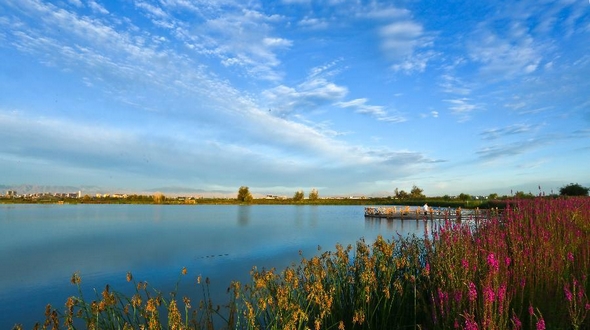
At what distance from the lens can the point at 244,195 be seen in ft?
364

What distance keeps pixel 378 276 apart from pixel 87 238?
20289 millimetres

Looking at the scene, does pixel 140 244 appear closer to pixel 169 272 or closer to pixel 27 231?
pixel 169 272

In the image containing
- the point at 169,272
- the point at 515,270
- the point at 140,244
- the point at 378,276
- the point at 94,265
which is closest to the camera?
the point at 515,270

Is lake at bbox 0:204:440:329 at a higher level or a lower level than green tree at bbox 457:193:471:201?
lower

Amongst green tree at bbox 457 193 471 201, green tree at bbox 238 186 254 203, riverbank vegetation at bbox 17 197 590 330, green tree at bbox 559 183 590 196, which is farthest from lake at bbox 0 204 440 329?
green tree at bbox 238 186 254 203

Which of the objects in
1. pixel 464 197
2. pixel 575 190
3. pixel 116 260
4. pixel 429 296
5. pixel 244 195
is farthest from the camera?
pixel 244 195

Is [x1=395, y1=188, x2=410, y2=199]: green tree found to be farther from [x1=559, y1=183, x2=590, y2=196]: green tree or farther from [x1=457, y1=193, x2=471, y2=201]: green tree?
[x1=559, y1=183, x2=590, y2=196]: green tree

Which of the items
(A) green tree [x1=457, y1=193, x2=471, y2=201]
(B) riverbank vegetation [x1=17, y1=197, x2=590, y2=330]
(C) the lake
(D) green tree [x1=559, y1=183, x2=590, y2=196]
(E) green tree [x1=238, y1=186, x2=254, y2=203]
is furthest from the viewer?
(E) green tree [x1=238, y1=186, x2=254, y2=203]

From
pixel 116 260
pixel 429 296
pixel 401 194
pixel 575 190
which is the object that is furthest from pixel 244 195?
pixel 429 296

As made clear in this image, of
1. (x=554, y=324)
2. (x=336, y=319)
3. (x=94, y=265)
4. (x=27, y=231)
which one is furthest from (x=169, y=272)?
(x=27, y=231)

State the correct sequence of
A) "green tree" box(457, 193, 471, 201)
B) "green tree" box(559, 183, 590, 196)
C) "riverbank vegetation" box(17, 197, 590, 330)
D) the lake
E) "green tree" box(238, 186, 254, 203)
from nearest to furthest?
"riverbank vegetation" box(17, 197, 590, 330), the lake, "green tree" box(559, 183, 590, 196), "green tree" box(457, 193, 471, 201), "green tree" box(238, 186, 254, 203)

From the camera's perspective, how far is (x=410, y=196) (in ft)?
379

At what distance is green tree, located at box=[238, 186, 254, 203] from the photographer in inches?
4352

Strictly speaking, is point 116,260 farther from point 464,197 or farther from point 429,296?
point 464,197
